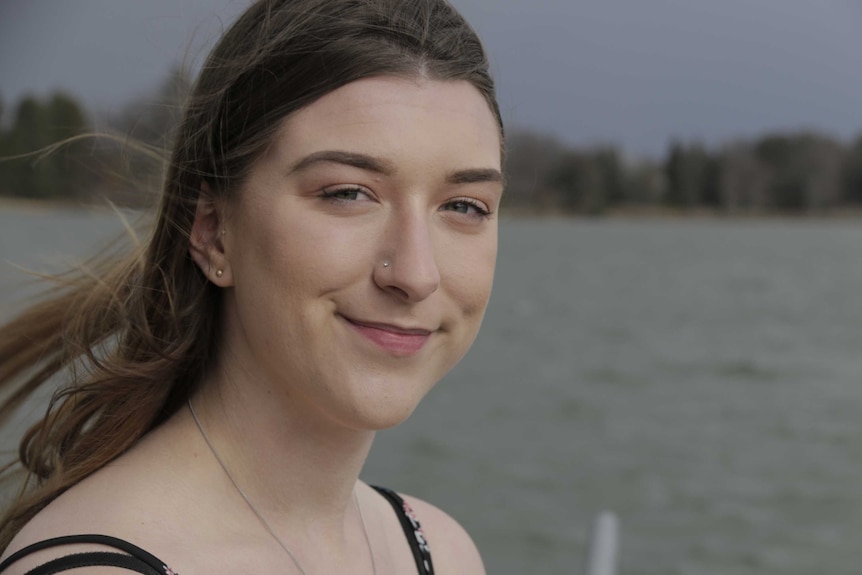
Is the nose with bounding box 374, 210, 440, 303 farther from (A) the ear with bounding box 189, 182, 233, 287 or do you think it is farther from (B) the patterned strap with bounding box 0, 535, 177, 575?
(B) the patterned strap with bounding box 0, 535, 177, 575

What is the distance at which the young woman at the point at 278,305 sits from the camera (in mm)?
1572

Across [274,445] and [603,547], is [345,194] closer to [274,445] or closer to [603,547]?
[274,445]

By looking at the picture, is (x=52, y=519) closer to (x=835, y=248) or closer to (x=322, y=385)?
(x=322, y=385)

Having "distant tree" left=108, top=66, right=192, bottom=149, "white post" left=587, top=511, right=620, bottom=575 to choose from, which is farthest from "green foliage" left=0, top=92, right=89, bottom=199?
"white post" left=587, top=511, right=620, bottom=575

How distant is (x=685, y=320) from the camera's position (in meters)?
35.7

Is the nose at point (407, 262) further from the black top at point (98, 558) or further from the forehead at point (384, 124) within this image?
the black top at point (98, 558)

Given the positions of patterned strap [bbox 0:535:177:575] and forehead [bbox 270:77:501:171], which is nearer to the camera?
patterned strap [bbox 0:535:177:575]

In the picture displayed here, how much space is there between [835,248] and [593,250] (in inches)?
599

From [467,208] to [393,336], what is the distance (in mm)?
265

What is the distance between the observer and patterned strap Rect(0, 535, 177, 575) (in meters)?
1.38

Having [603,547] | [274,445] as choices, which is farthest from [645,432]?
[274,445]

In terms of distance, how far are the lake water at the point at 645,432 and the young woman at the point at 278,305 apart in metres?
0.57

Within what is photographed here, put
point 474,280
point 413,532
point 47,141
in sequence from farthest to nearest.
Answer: point 47,141 → point 413,532 → point 474,280

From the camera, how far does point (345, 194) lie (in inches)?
62.6
